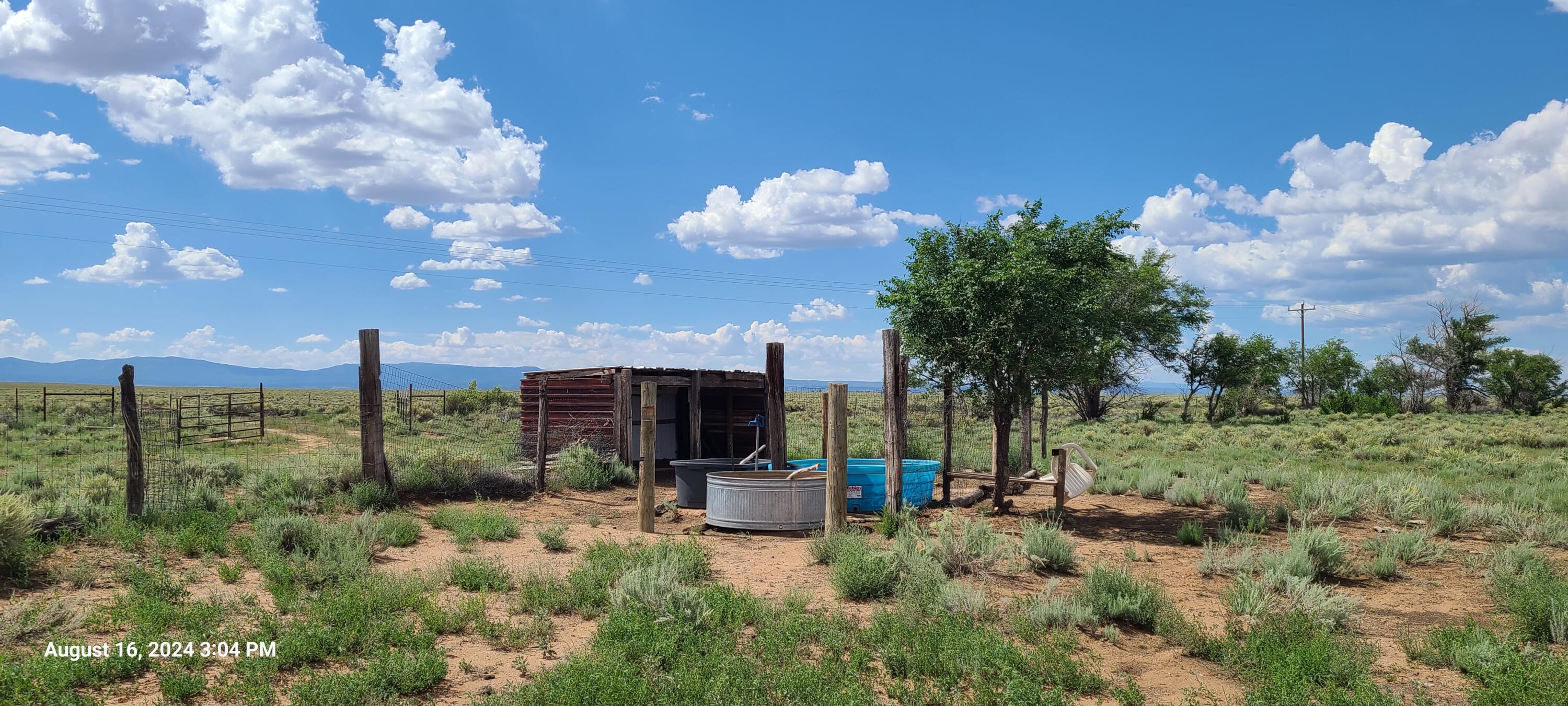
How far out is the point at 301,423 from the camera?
107 ft

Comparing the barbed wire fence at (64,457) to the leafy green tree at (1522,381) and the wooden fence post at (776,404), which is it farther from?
the leafy green tree at (1522,381)

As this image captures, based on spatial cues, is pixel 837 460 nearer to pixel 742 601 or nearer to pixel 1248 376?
pixel 742 601

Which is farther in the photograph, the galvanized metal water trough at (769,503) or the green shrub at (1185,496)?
the green shrub at (1185,496)

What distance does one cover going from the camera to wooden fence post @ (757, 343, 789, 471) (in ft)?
49.8

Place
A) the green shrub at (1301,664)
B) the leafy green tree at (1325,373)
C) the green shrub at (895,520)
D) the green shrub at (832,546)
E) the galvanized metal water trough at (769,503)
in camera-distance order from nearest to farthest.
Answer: the green shrub at (1301,664), the green shrub at (832,546), the green shrub at (895,520), the galvanized metal water trough at (769,503), the leafy green tree at (1325,373)

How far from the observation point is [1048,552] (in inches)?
368

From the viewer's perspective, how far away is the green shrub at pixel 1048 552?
934 cm

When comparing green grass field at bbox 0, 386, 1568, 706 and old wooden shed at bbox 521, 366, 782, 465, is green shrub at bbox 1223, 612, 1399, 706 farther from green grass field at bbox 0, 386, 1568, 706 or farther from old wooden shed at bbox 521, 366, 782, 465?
old wooden shed at bbox 521, 366, 782, 465

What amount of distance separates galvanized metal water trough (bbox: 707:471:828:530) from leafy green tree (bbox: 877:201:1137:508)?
2936 millimetres

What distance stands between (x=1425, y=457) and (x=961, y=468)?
12430 mm

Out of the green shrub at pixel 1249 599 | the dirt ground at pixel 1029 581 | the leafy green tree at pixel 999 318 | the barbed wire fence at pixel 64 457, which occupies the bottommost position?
the dirt ground at pixel 1029 581

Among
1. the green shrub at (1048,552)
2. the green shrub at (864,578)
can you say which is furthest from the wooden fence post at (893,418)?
the green shrub at (864,578)

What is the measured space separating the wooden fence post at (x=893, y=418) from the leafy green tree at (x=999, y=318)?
3.13ft

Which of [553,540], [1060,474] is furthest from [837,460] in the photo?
[1060,474]
